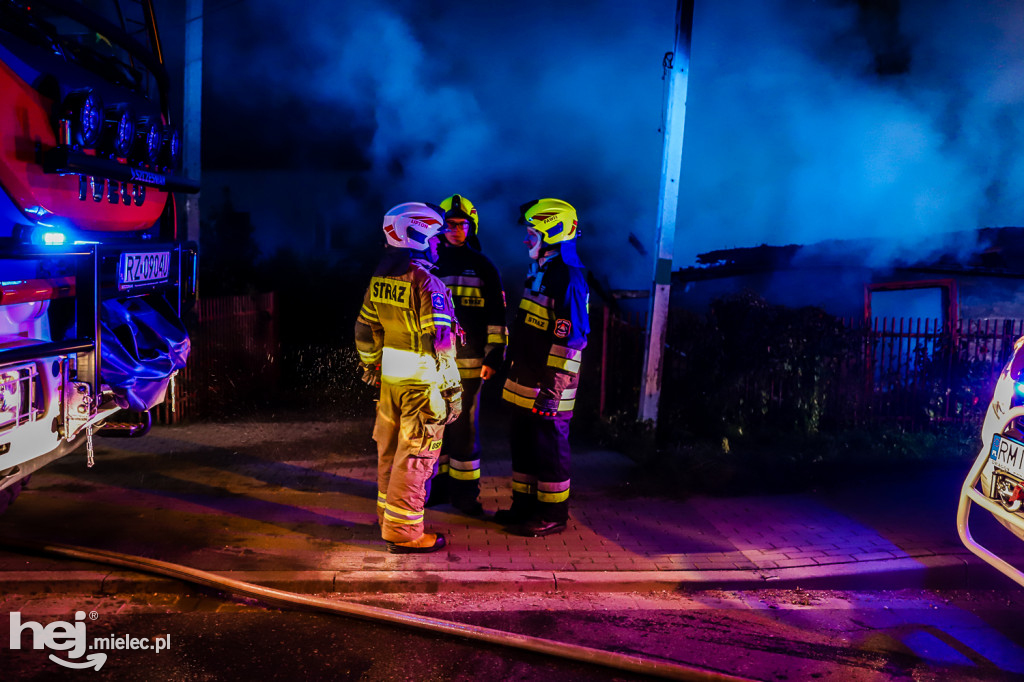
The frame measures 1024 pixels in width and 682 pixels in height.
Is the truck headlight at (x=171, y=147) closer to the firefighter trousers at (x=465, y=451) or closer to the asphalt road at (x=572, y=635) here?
the firefighter trousers at (x=465, y=451)

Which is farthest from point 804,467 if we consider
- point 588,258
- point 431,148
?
point 431,148

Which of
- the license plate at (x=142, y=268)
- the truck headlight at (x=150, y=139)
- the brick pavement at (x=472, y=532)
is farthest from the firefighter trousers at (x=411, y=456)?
the truck headlight at (x=150, y=139)

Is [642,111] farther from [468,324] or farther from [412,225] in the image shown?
[412,225]

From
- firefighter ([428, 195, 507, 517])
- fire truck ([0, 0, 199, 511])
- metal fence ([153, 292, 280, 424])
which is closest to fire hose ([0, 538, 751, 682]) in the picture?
fire truck ([0, 0, 199, 511])

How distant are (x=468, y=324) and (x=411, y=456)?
4.09 ft

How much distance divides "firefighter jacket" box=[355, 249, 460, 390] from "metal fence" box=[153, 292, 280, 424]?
4.34 meters

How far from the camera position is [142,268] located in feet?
14.7

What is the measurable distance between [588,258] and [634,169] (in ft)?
6.14

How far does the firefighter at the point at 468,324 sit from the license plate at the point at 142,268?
1784 millimetres

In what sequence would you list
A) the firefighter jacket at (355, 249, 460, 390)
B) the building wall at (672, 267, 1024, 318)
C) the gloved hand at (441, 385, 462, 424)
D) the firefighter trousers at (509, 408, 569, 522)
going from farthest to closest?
the building wall at (672, 267, 1024, 318) < the firefighter trousers at (509, 408, 569, 522) < the gloved hand at (441, 385, 462, 424) < the firefighter jacket at (355, 249, 460, 390)

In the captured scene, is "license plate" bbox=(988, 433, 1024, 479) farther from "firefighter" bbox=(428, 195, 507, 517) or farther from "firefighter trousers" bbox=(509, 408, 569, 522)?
"firefighter" bbox=(428, 195, 507, 517)

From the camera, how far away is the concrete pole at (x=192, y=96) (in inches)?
355

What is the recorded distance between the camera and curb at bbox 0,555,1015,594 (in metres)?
4.21

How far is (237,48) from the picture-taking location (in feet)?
54.4
